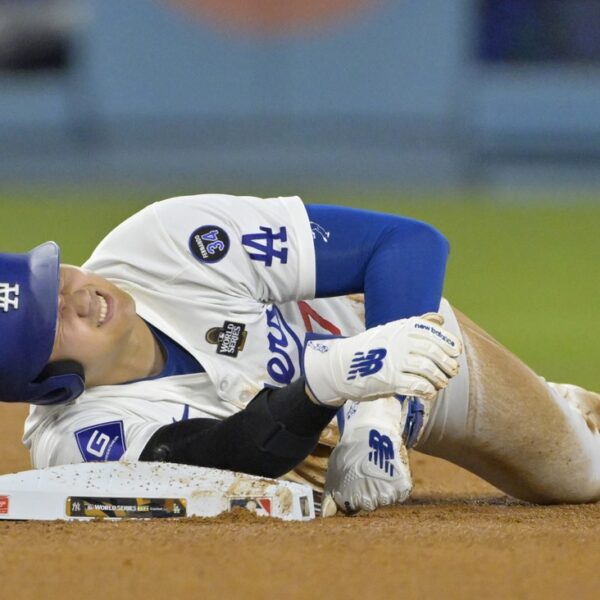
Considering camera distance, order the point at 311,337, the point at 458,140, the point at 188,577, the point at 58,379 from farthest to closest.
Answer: the point at 458,140 < the point at 311,337 < the point at 58,379 < the point at 188,577

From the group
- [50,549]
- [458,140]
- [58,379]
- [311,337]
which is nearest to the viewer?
[50,549]

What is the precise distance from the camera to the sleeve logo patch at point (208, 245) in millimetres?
3223

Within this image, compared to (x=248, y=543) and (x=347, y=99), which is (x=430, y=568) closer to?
(x=248, y=543)

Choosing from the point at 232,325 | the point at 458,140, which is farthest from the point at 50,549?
the point at 458,140

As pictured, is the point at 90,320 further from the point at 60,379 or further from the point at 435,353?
the point at 435,353

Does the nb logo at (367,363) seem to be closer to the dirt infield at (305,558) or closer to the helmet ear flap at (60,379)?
the dirt infield at (305,558)

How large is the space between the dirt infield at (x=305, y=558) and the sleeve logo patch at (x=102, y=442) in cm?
24

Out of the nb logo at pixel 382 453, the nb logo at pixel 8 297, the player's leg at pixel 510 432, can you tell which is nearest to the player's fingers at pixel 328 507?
the nb logo at pixel 382 453

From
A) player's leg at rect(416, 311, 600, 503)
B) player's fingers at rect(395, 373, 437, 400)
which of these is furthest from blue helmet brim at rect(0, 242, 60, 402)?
player's leg at rect(416, 311, 600, 503)

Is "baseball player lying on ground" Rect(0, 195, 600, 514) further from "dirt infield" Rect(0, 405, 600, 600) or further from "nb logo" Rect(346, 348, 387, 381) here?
"dirt infield" Rect(0, 405, 600, 600)

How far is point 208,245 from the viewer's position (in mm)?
3225

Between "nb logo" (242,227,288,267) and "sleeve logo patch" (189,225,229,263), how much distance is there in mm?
55

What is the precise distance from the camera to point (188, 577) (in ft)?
7.48

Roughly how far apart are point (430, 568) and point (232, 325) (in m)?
1.04
